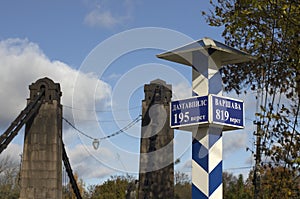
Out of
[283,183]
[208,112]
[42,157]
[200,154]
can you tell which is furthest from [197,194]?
[42,157]

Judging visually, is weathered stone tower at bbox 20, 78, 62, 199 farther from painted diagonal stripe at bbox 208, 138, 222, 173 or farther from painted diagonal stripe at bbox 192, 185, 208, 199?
painted diagonal stripe at bbox 208, 138, 222, 173

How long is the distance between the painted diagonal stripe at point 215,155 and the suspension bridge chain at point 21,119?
22268mm

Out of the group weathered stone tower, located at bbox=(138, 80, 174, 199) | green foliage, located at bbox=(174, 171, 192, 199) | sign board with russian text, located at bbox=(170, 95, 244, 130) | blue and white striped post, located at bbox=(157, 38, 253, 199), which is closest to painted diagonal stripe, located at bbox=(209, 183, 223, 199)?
blue and white striped post, located at bbox=(157, 38, 253, 199)

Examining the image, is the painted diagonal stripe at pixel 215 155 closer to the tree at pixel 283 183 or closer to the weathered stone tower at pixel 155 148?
the tree at pixel 283 183

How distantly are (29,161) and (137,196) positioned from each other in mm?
7066

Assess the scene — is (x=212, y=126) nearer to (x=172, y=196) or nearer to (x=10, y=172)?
(x=172, y=196)

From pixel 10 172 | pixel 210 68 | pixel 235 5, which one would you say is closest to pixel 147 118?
pixel 235 5

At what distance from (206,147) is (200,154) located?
0.47 ft

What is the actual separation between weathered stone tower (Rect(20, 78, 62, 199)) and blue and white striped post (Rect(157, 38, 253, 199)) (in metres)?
21.0

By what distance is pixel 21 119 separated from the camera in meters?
28.4

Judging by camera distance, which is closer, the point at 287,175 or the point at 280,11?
the point at 280,11

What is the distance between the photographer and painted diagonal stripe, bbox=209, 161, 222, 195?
6855mm

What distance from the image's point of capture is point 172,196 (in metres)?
31.1

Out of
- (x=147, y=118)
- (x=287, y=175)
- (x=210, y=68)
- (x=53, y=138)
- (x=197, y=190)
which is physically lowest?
(x=197, y=190)
